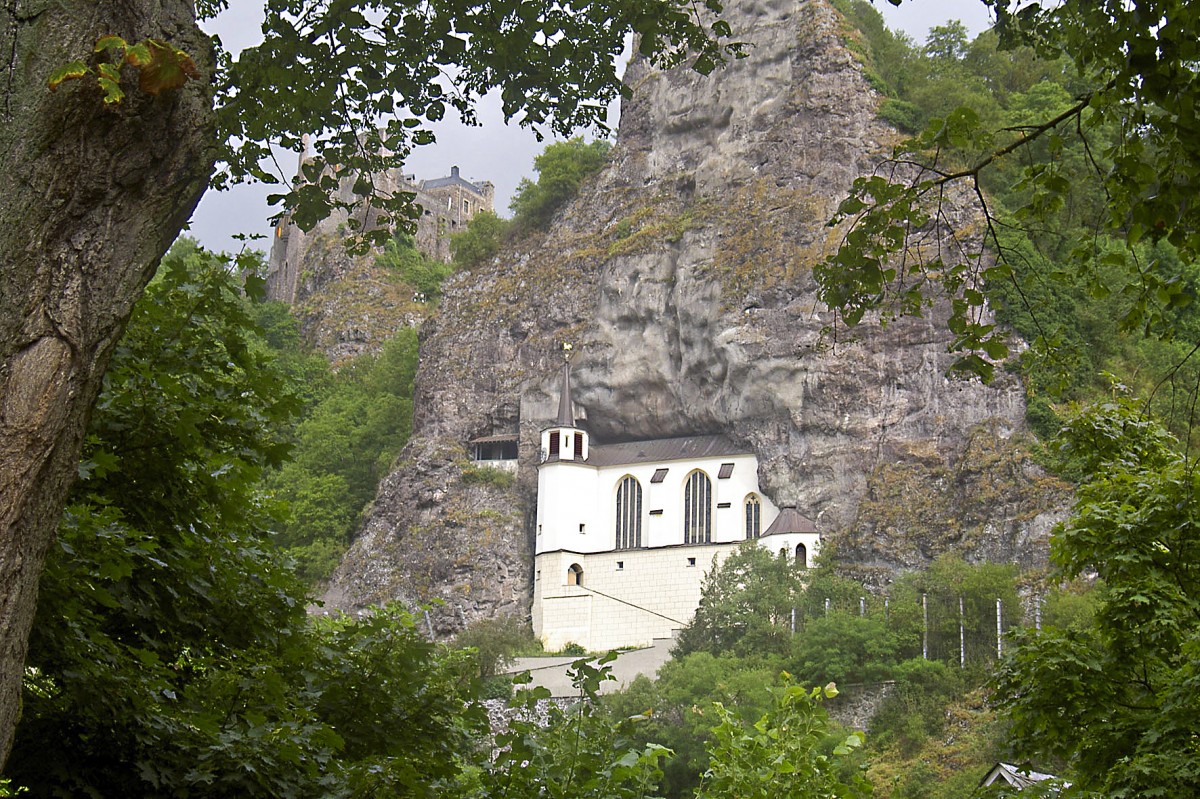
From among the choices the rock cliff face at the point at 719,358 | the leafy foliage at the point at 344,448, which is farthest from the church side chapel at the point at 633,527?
the leafy foliage at the point at 344,448

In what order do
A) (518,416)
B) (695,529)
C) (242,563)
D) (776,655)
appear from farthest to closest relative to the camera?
(518,416), (695,529), (776,655), (242,563)

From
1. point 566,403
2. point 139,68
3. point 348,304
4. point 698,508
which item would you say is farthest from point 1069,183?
point 348,304

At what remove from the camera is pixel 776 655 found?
54.4m

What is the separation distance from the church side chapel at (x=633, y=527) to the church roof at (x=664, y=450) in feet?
0.21

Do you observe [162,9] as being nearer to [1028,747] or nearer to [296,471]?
[1028,747]

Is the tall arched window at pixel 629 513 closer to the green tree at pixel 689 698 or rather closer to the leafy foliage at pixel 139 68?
the green tree at pixel 689 698

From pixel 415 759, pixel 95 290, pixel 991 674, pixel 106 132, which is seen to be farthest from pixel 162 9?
pixel 991 674

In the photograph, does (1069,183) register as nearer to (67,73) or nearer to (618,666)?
(67,73)

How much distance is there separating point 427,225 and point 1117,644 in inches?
4081

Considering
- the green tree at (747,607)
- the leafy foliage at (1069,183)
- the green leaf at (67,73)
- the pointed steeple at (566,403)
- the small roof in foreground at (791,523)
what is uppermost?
the pointed steeple at (566,403)

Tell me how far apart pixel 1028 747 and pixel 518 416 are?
6019 cm

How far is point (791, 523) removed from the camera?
6188 centimetres

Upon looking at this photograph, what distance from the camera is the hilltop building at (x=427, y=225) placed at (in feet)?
338

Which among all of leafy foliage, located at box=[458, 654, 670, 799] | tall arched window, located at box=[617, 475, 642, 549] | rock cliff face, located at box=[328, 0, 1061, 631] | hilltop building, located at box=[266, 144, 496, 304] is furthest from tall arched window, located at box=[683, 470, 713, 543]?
leafy foliage, located at box=[458, 654, 670, 799]
